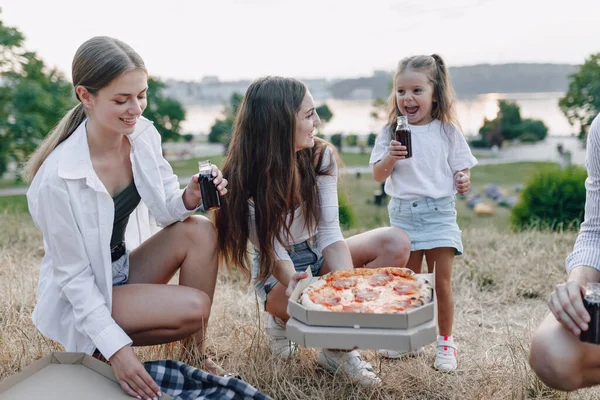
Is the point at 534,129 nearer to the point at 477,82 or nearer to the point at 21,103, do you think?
the point at 477,82

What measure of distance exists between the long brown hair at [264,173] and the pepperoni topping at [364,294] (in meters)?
0.52

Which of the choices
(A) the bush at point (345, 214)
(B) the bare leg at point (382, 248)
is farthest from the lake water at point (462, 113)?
(B) the bare leg at point (382, 248)

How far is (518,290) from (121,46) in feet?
9.39

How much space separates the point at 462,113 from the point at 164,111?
4.64 metres

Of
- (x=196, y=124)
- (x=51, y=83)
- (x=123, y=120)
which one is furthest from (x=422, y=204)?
(x=196, y=124)

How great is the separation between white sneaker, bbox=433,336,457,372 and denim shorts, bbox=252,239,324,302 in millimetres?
666

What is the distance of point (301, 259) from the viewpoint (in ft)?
9.65

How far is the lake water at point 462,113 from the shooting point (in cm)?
893

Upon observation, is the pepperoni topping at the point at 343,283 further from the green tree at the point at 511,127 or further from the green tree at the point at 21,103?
the green tree at the point at 511,127

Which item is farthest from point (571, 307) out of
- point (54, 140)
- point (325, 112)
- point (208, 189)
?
point (325, 112)

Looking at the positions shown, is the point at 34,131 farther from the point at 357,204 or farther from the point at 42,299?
the point at 42,299

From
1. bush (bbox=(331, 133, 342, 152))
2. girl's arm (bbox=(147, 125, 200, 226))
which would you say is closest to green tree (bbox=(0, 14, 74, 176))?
bush (bbox=(331, 133, 342, 152))

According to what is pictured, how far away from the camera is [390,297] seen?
7.35 feet

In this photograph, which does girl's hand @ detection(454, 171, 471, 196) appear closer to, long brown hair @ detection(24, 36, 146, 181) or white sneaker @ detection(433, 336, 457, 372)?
white sneaker @ detection(433, 336, 457, 372)
